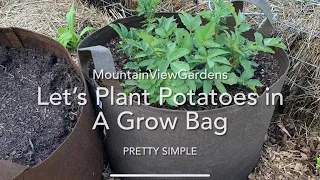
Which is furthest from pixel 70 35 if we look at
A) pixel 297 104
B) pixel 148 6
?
pixel 297 104

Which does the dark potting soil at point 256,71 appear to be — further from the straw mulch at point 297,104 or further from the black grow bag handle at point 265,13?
the straw mulch at point 297,104

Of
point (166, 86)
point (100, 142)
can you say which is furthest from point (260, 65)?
point (100, 142)

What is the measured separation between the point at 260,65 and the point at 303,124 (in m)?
0.58

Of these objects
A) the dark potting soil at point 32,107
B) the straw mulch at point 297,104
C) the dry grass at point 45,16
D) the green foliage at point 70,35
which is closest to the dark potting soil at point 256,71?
the dark potting soil at point 32,107

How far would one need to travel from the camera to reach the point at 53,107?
1.49 m

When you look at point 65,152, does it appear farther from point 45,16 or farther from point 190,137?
point 45,16

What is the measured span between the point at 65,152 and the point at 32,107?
1.00 ft

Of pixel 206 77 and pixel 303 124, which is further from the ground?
pixel 206 77

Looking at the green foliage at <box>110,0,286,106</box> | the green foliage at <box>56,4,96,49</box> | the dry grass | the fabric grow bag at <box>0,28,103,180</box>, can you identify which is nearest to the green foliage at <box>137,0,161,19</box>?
the green foliage at <box>110,0,286,106</box>

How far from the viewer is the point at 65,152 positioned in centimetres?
130

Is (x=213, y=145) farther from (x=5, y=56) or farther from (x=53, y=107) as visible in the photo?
A: (x=5, y=56)

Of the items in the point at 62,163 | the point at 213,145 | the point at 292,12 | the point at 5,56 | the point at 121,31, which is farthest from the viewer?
the point at 292,12

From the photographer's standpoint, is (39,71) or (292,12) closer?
(39,71)

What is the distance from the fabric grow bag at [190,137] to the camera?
1.38 metres
